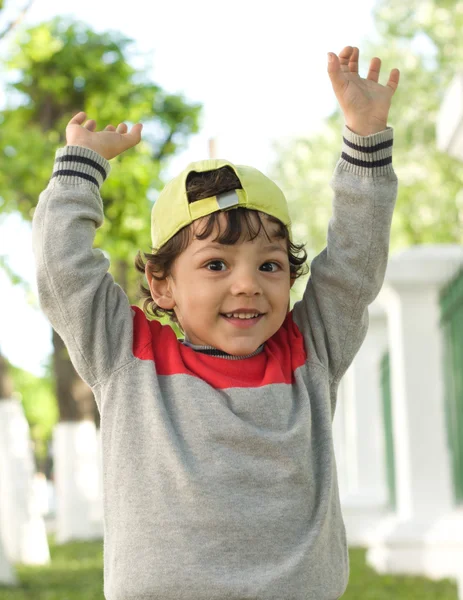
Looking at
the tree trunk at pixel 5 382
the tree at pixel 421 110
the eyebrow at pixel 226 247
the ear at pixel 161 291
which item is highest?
the tree at pixel 421 110

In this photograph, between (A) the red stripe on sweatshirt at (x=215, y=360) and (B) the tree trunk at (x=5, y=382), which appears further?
(B) the tree trunk at (x=5, y=382)

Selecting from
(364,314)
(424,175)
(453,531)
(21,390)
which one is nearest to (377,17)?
(424,175)

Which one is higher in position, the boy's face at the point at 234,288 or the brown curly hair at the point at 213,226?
the brown curly hair at the point at 213,226

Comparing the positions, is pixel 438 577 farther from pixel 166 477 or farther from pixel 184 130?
pixel 184 130

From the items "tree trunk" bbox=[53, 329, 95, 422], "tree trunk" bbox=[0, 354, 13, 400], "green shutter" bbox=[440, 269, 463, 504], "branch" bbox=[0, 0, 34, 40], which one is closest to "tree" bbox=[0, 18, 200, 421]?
"tree trunk" bbox=[53, 329, 95, 422]

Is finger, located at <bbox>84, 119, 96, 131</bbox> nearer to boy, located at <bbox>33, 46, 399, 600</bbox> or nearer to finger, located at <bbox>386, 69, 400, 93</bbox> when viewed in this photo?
boy, located at <bbox>33, 46, 399, 600</bbox>

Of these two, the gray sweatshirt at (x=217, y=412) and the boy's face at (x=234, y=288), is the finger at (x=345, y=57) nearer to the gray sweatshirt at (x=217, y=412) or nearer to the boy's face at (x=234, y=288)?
the gray sweatshirt at (x=217, y=412)

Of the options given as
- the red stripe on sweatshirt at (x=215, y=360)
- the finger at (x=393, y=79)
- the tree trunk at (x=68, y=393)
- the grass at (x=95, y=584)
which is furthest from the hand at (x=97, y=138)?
the tree trunk at (x=68, y=393)

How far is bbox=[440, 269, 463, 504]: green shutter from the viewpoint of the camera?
294 inches

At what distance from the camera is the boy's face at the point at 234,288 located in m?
2.39

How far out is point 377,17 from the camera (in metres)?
20.4

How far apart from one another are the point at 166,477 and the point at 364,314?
0.68 metres

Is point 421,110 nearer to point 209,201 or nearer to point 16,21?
point 16,21

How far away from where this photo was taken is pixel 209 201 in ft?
7.95
